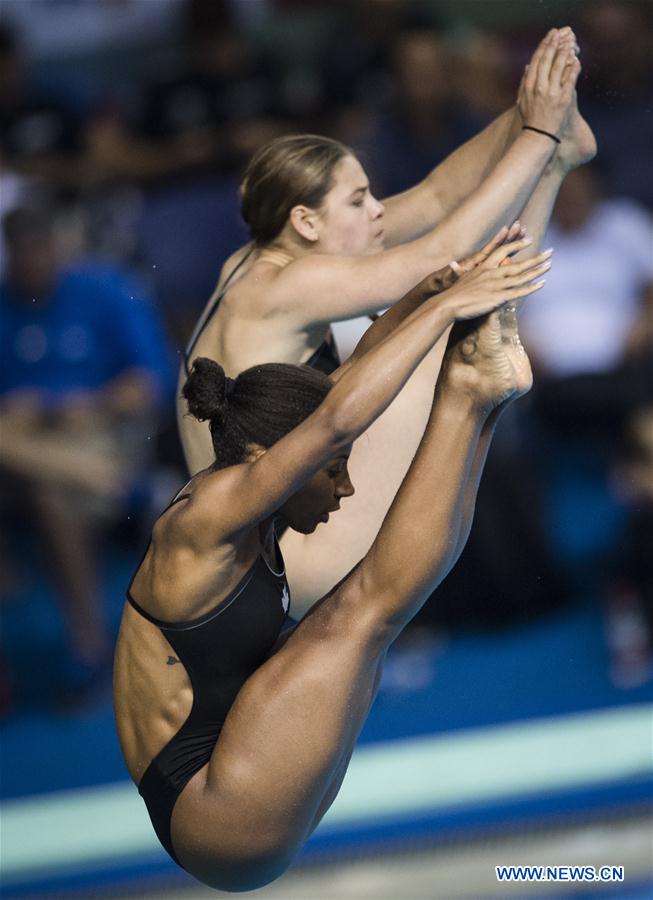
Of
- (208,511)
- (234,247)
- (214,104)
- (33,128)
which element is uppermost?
(33,128)

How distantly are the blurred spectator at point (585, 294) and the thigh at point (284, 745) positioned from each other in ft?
6.35

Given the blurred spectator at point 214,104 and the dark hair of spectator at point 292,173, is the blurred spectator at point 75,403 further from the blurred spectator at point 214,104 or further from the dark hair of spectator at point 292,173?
the dark hair of spectator at point 292,173

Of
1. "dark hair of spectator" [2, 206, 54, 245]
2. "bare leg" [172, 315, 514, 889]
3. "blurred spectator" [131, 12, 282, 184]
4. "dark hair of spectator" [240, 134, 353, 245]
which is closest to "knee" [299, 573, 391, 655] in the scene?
"bare leg" [172, 315, 514, 889]

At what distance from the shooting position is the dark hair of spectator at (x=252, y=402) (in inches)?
68.2

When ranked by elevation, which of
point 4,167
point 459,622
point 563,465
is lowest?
point 459,622

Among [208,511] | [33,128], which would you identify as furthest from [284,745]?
[33,128]

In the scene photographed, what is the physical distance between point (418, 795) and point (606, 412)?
1.11 meters

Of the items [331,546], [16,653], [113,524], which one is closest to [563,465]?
[113,524]

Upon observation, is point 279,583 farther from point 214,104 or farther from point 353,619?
point 214,104

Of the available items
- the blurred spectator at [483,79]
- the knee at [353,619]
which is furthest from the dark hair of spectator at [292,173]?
the blurred spectator at [483,79]

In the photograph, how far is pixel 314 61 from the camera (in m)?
4.52

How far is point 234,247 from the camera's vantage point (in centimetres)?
321

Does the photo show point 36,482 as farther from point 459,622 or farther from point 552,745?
point 552,745

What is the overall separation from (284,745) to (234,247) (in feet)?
5.49
